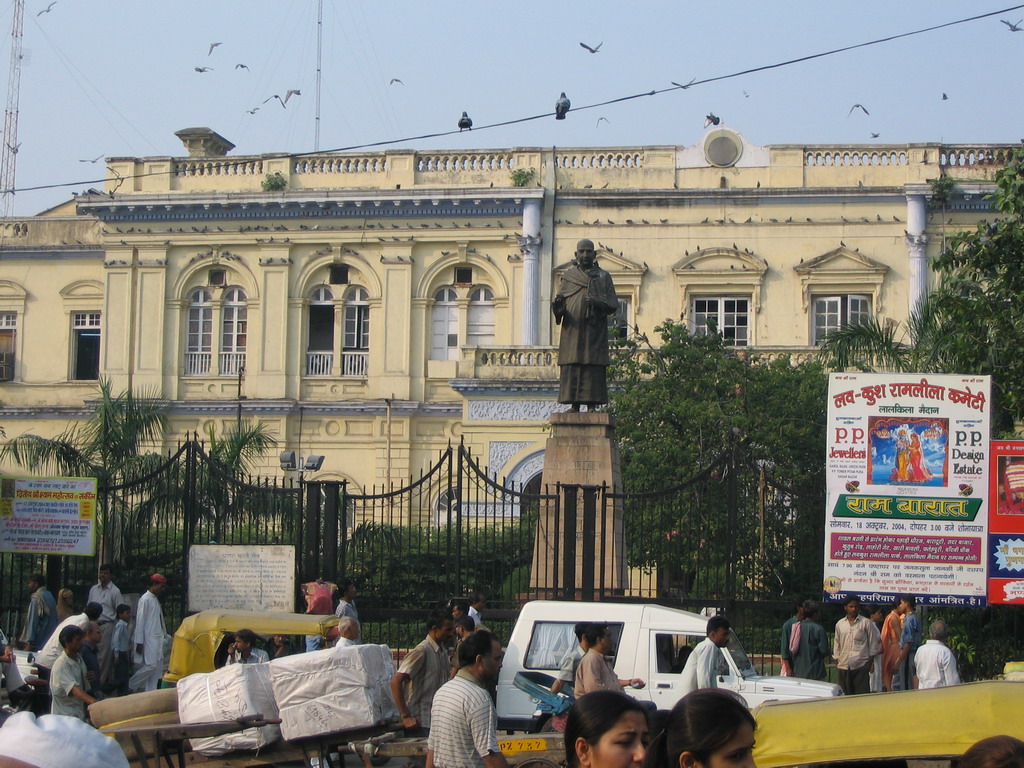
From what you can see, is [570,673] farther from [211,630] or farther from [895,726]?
[895,726]

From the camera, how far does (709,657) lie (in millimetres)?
10703

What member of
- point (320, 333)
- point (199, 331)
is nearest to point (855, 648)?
point (320, 333)

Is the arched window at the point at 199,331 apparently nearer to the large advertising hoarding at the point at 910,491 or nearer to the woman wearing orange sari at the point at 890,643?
the large advertising hoarding at the point at 910,491

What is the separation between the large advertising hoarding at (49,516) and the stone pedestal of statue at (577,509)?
5.13 metres

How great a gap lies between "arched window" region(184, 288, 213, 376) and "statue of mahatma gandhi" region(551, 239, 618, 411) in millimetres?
20277

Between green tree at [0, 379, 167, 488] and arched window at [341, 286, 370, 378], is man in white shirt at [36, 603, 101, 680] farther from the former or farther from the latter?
arched window at [341, 286, 370, 378]

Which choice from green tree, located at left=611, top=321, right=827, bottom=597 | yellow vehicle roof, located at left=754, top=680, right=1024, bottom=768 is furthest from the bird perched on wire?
yellow vehicle roof, located at left=754, top=680, right=1024, bottom=768

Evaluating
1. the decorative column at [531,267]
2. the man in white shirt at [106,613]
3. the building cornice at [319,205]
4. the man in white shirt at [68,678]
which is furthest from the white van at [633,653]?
the building cornice at [319,205]

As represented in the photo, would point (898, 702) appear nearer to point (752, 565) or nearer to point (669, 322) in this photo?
point (752, 565)

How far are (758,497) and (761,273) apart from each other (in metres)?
15.9

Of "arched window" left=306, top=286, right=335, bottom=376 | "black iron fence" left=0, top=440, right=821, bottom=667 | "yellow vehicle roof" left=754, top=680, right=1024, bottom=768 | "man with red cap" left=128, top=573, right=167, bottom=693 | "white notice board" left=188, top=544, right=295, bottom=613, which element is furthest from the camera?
"arched window" left=306, top=286, right=335, bottom=376

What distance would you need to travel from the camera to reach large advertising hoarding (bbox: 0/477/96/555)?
53.6 feet

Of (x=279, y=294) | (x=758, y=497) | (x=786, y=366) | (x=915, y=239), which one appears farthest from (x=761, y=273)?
(x=758, y=497)

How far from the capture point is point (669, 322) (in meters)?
26.2
